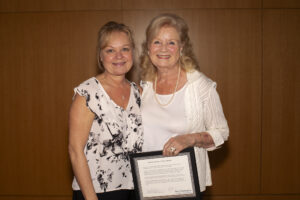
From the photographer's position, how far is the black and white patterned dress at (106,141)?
1923mm

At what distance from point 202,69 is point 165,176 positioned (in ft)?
7.60

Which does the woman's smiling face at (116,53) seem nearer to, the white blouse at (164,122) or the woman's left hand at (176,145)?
the white blouse at (164,122)

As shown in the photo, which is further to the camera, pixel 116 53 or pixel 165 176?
pixel 116 53

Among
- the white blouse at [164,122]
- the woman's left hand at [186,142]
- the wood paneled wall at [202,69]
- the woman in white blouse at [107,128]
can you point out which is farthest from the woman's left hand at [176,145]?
the wood paneled wall at [202,69]

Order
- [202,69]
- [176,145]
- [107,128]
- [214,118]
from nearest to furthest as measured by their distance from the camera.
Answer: [176,145]
[107,128]
[214,118]
[202,69]

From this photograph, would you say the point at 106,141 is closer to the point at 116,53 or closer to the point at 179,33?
the point at 116,53

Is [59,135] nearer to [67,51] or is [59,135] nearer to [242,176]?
[67,51]

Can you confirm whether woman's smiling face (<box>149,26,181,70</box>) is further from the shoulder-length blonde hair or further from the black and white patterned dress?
the black and white patterned dress

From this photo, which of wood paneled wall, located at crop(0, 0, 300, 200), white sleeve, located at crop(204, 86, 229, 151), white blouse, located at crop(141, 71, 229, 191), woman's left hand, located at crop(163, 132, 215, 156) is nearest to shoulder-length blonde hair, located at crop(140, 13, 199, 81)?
white blouse, located at crop(141, 71, 229, 191)

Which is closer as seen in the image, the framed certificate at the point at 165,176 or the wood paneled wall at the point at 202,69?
the framed certificate at the point at 165,176

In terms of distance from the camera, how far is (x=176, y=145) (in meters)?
1.83

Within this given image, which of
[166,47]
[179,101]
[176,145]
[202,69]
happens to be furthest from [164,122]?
[202,69]

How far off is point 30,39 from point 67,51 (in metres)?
0.50

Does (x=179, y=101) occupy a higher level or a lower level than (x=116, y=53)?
lower
